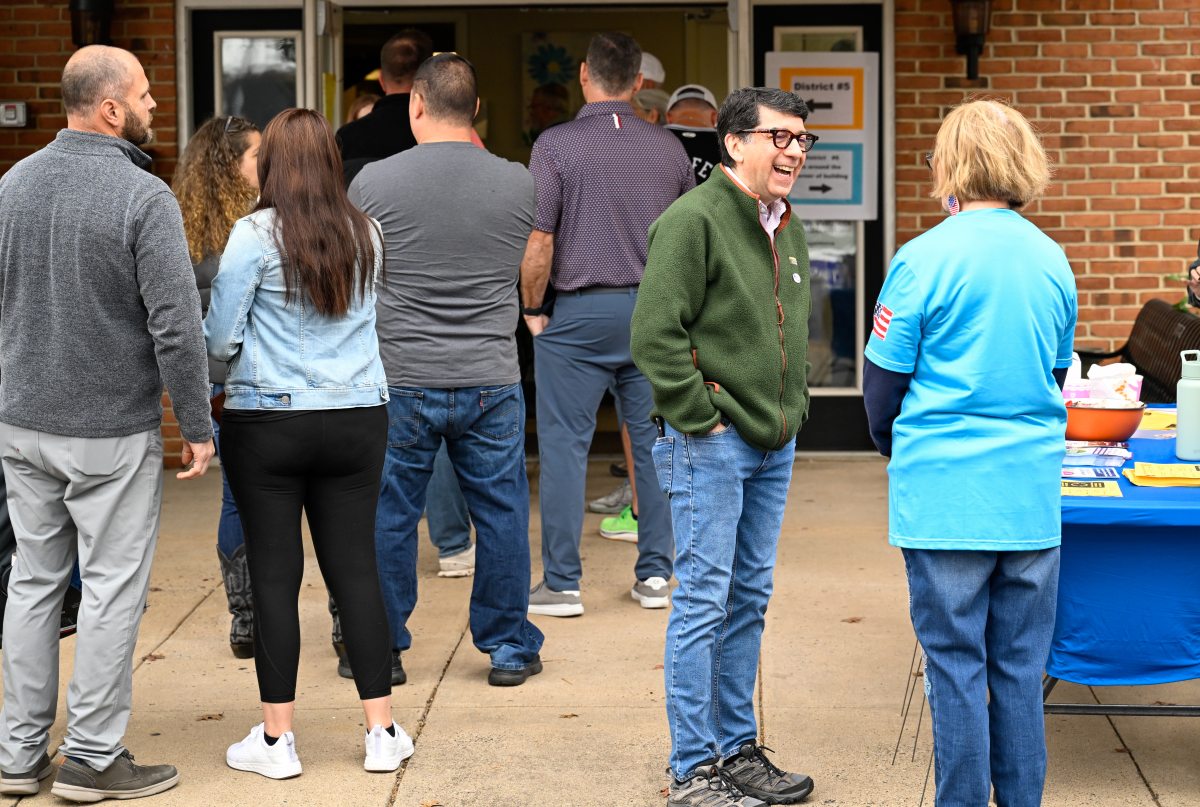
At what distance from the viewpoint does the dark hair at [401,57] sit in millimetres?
5762

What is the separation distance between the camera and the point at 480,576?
15.1ft

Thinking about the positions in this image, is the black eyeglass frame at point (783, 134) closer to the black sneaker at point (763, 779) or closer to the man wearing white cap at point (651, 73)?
the black sneaker at point (763, 779)

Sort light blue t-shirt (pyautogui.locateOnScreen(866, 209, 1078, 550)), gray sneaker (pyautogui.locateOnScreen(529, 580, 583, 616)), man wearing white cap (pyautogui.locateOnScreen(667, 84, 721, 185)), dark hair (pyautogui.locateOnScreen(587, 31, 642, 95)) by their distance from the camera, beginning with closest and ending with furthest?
light blue t-shirt (pyautogui.locateOnScreen(866, 209, 1078, 550)) < dark hair (pyautogui.locateOnScreen(587, 31, 642, 95)) < gray sneaker (pyautogui.locateOnScreen(529, 580, 583, 616)) < man wearing white cap (pyautogui.locateOnScreen(667, 84, 721, 185))

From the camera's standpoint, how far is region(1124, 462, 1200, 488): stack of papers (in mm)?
3662

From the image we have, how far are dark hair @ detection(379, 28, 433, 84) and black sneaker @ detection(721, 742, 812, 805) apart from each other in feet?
10.2

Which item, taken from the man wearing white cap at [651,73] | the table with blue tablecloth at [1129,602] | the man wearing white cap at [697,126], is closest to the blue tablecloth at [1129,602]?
the table with blue tablecloth at [1129,602]

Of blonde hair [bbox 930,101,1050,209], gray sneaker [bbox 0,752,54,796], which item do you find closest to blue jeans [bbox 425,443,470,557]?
gray sneaker [bbox 0,752,54,796]

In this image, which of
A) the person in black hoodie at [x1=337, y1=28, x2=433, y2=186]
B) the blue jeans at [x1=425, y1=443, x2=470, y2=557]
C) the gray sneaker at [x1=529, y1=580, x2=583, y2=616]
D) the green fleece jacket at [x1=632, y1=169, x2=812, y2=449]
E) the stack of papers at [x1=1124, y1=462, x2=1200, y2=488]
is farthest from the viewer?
the blue jeans at [x1=425, y1=443, x2=470, y2=557]

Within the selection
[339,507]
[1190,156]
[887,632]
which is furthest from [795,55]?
[339,507]

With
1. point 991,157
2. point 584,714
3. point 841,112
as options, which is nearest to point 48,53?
point 841,112

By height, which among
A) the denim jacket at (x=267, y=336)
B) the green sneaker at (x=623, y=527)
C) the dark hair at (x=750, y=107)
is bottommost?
the green sneaker at (x=623, y=527)

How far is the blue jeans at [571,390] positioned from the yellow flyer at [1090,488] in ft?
6.65

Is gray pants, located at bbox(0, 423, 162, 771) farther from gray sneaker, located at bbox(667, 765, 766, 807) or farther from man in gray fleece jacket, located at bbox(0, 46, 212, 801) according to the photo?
gray sneaker, located at bbox(667, 765, 766, 807)

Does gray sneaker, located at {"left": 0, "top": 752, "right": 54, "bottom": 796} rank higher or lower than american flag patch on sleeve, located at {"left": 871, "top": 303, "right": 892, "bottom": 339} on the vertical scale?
lower
